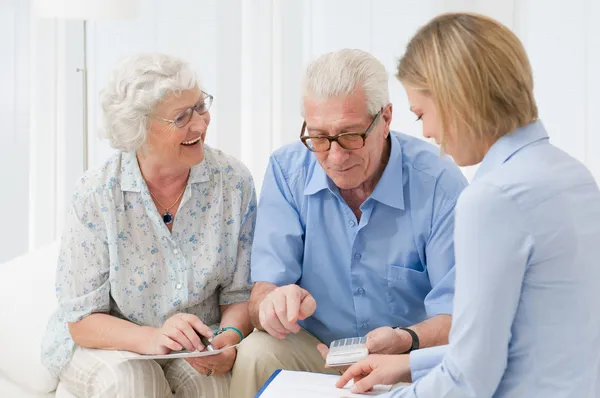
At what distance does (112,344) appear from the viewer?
223cm

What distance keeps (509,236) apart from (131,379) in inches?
46.3

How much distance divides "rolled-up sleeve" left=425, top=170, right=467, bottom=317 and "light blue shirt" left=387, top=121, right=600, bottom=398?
667mm

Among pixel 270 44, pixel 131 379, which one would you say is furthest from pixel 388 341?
pixel 270 44

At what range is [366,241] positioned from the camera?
2246mm

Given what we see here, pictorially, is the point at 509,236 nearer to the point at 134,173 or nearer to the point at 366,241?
the point at 366,241

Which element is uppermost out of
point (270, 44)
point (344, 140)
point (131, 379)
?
point (270, 44)

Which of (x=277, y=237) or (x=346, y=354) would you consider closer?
(x=346, y=354)

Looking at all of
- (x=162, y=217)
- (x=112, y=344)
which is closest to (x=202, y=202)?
(x=162, y=217)

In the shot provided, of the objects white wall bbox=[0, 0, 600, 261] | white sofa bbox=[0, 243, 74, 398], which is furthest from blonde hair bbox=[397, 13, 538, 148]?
white wall bbox=[0, 0, 600, 261]

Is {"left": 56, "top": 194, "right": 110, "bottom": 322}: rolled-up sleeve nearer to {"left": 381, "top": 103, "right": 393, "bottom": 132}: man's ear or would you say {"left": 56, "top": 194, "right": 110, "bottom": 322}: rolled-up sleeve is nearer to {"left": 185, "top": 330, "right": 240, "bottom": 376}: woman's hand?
{"left": 185, "top": 330, "right": 240, "bottom": 376}: woman's hand

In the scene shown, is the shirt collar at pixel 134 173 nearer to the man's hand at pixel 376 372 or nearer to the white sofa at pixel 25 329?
the white sofa at pixel 25 329

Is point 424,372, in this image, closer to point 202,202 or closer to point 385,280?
point 385,280

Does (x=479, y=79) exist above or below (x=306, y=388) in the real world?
above

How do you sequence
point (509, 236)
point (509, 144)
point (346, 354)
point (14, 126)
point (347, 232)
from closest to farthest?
point (509, 236)
point (509, 144)
point (346, 354)
point (347, 232)
point (14, 126)
